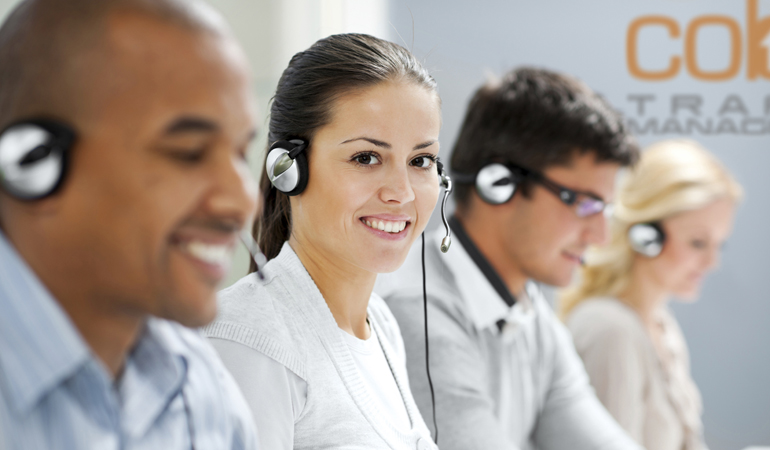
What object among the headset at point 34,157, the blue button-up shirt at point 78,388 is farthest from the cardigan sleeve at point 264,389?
the headset at point 34,157

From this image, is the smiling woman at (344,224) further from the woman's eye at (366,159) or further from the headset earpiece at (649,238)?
the headset earpiece at (649,238)

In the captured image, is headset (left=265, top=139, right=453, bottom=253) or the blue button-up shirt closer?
the blue button-up shirt

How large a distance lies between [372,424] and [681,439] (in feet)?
4.76

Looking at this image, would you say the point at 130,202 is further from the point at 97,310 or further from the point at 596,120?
the point at 596,120

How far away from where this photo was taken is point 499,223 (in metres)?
1.58

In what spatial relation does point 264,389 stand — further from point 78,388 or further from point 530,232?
point 530,232

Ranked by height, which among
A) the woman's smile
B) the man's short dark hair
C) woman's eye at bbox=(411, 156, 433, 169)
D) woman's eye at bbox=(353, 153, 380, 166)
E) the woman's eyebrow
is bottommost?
the man's short dark hair

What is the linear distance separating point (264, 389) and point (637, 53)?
2.28 m

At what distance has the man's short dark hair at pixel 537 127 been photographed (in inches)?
62.6

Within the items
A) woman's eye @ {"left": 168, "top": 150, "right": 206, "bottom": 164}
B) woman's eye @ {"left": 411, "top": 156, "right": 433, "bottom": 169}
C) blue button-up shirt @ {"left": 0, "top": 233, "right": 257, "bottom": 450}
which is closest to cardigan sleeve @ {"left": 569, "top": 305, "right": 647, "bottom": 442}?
woman's eye @ {"left": 411, "top": 156, "right": 433, "bottom": 169}

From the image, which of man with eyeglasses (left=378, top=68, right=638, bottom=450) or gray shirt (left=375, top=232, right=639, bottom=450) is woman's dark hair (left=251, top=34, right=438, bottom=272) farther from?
man with eyeglasses (left=378, top=68, right=638, bottom=450)

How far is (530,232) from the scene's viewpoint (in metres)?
1.60

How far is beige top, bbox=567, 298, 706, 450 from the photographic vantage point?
193 centimetres

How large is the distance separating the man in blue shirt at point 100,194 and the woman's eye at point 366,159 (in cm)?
46
